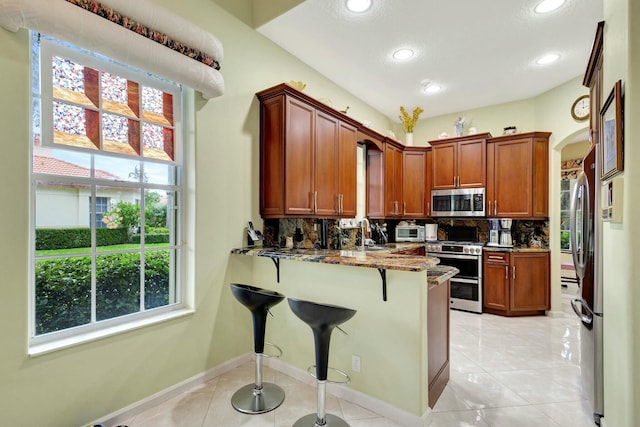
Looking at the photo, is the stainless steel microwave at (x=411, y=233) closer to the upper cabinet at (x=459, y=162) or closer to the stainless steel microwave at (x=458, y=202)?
the stainless steel microwave at (x=458, y=202)

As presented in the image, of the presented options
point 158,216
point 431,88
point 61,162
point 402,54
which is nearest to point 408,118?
point 431,88

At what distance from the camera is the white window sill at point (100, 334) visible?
1756mm

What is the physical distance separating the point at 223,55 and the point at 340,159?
5.20 ft

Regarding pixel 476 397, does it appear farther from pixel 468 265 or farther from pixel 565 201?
pixel 565 201

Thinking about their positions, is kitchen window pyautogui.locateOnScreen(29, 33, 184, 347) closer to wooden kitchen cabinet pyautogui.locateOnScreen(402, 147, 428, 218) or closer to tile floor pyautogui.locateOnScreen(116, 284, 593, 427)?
tile floor pyautogui.locateOnScreen(116, 284, 593, 427)

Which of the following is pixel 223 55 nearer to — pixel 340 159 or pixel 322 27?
pixel 322 27

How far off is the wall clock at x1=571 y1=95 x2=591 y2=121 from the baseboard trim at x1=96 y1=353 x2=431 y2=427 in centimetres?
417

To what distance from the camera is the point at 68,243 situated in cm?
192

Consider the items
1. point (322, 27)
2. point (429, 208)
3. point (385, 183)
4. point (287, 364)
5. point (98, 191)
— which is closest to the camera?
point (98, 191)

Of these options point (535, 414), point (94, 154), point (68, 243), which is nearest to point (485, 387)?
point (535, 414)

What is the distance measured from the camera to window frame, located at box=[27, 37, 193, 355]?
70.7 inches

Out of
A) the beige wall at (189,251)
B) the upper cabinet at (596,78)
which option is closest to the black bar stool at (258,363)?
the beige wall at (189,251)

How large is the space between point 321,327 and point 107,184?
174cm

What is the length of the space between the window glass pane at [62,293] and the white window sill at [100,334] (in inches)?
3.6
